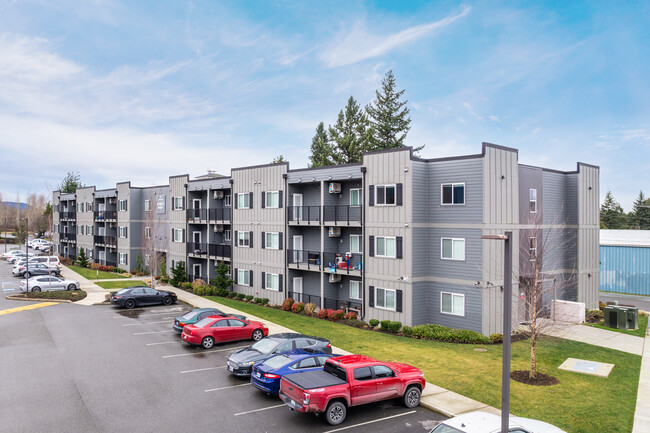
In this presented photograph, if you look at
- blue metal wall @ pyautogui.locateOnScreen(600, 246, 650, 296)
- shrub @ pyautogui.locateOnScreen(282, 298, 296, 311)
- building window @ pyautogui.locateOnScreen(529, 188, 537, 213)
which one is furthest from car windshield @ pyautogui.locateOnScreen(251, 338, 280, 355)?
blue metal wall @ pyautogui.locateOnScreen(600, 246, 650, 296)

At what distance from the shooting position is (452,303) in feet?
84.2

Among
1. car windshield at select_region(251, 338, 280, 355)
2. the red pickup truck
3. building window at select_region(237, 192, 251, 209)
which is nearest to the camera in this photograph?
the red pickup truck

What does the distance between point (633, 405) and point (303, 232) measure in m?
23.4

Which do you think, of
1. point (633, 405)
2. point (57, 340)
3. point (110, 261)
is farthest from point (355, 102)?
point (633, 405)

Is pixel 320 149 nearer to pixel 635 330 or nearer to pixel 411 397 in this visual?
pixel 635 330

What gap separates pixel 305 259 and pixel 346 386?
20677 mm

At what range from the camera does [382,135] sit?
Result: 60.6 meters

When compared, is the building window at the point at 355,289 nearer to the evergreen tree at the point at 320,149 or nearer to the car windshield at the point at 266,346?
the car windshield at the point at 266,346

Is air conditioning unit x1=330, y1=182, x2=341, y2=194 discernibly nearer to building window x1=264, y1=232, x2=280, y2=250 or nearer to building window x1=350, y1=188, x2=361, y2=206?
building window x1=350, y1=188, x2=361, y2=206

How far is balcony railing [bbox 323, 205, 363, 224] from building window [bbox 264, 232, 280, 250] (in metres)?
5.45

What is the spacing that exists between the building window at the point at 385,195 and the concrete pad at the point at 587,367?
1212 centimetres

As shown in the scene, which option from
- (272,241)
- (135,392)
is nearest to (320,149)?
(272,241)

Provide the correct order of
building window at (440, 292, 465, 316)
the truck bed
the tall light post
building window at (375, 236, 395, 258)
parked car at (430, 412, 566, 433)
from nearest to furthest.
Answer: the tall light post, parked car at (430, 412, 566, 433), the truck bed, building window at (440, 292, 465, 316), building window at (375, 236, 395, 258)

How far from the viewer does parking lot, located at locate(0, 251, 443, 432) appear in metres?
13.5
